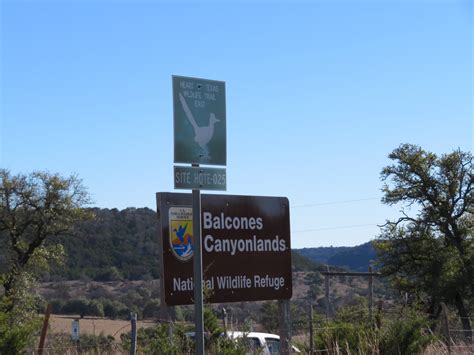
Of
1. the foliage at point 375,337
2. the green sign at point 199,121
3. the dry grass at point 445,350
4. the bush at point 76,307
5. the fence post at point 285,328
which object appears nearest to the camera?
the green sign at point 199,121

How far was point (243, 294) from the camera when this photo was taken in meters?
11.6

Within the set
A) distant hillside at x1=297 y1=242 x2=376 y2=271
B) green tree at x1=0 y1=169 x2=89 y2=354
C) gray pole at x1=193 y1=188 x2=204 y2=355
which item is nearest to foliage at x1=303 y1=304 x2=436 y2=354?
gray pole at x1=193 y1=188 x2=204 y2=355

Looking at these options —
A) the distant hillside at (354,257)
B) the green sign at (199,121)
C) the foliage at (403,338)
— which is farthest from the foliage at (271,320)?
the distant hillside at (354,257)

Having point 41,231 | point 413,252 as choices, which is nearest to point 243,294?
point 41,231

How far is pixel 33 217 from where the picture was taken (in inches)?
1171

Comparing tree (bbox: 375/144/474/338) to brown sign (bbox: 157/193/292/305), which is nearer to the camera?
brown sign (bbox: 157/193/292/305)

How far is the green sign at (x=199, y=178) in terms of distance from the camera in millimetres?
6703

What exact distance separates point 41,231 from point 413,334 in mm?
20259

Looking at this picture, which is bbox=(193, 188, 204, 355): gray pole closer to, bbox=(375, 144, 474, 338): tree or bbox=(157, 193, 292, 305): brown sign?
bbox=(157, 193, 292, 305): brown sign

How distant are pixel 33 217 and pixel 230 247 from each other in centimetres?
1983

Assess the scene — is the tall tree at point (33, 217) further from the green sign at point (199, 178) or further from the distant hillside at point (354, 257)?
the distant hillside at point (354, 257)

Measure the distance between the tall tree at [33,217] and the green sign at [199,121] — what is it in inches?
927

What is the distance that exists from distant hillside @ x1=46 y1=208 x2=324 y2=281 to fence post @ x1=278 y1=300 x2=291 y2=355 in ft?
124

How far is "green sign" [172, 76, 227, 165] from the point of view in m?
6.68
